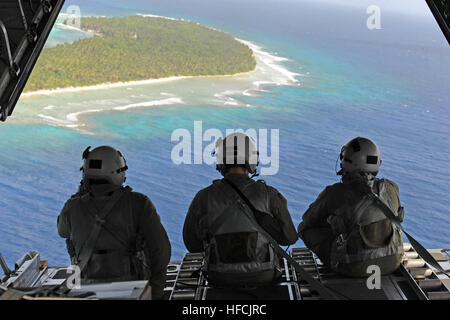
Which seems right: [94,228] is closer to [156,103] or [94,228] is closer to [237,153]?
[237,153]

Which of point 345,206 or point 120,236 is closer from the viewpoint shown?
point 120,236

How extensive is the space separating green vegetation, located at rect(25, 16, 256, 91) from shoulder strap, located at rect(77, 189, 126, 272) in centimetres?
3719

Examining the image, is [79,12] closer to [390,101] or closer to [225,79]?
[225,79]

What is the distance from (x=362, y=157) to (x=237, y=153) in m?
1.00

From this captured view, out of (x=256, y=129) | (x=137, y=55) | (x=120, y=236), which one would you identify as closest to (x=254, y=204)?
(x=120, y=236)

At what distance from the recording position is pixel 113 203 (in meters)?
3.52

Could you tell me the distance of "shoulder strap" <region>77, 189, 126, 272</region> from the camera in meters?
3.48

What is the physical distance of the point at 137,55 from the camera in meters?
50.6

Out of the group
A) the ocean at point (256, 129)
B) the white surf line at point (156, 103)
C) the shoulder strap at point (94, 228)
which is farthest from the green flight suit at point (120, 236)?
the white surf line at point (156, 103)

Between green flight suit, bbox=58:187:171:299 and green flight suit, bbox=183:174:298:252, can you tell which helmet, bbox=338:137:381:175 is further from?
green flight suit, bbox=58:187:171:299

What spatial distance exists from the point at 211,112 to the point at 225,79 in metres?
13.1

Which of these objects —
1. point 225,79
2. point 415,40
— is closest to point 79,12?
point 225,79

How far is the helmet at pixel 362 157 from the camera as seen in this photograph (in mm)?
4039
